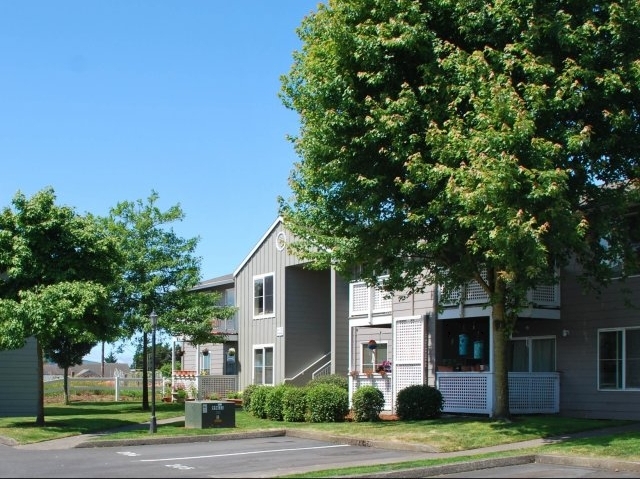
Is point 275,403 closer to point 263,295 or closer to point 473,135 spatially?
point 263,295

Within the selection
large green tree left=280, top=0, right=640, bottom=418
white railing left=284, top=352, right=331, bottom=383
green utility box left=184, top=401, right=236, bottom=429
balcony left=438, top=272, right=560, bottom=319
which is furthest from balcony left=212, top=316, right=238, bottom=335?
large green tree left=280, top=0, right=640, bottom=418

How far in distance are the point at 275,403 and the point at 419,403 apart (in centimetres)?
554

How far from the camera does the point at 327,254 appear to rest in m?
21.9

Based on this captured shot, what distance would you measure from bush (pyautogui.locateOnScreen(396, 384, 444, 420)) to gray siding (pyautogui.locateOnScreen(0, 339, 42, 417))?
14498mm

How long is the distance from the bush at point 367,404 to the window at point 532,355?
4.60 m

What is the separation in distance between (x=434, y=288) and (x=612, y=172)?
8654 mm

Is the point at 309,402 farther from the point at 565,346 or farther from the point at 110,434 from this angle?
the point at 565,346

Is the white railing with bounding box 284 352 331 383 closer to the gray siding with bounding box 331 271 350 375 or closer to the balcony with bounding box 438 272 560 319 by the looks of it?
the gray siding with bounding box 331 271 350 375

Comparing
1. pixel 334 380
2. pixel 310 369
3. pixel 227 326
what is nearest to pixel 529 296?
pixel 334 380

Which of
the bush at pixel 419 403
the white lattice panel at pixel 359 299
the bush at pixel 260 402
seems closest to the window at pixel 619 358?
the bush at pixel 419 403

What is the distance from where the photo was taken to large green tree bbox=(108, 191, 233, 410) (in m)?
32.6

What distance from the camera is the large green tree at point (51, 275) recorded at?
22.9 metres

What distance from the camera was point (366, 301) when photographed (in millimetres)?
29656

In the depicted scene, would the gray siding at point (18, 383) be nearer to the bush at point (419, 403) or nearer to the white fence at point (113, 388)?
the white fence at point (113, 388)
